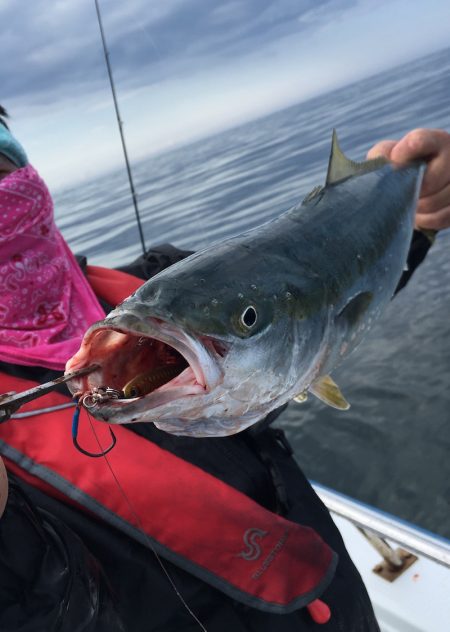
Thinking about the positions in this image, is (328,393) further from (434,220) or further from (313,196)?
(434,220)

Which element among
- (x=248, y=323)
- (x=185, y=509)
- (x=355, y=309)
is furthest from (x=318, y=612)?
(x=248, y=323)

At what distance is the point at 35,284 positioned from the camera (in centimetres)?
253

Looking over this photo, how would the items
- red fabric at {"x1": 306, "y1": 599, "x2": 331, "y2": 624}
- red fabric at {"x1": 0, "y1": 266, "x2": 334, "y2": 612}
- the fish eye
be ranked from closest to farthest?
the fish eye, red fabric at {"x1": 0, "y1": 266, "x2": 334, "y2": 612}, red fabric at {"x1": 306, "y1": 599, "x2": 331, "y2": 624}

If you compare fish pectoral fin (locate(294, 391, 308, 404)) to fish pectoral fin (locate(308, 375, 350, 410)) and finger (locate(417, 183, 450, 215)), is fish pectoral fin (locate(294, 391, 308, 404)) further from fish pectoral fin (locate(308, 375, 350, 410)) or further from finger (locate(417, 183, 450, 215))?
→ finger (locate(417, 183, 450, 215))

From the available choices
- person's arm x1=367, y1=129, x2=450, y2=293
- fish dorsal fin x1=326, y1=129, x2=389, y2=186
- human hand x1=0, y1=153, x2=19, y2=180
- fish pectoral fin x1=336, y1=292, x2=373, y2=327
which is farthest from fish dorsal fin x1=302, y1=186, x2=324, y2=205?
human hand x1=0, y1=153, x2=19, y2=180

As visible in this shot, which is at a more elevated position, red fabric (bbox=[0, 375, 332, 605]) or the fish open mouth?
the fish open mouth

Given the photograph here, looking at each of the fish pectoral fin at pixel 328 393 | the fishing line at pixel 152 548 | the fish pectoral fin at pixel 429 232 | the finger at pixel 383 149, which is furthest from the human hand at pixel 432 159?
the fishing line at pixel 152 548

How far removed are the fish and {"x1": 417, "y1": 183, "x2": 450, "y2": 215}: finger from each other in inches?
26.4

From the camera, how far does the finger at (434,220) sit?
2.89 metres

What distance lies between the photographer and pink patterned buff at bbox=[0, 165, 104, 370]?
2.36 metres

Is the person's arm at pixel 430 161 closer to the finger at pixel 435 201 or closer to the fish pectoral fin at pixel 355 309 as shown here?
the finger at pixel 435 201

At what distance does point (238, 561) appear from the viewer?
6.77ft

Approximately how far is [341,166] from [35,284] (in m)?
1.51

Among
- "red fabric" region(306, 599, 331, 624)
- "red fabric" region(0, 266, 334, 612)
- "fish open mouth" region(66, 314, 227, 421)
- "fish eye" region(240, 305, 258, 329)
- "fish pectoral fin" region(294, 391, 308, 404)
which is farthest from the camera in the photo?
"red fabric" region(306, 599, 331, 624)
